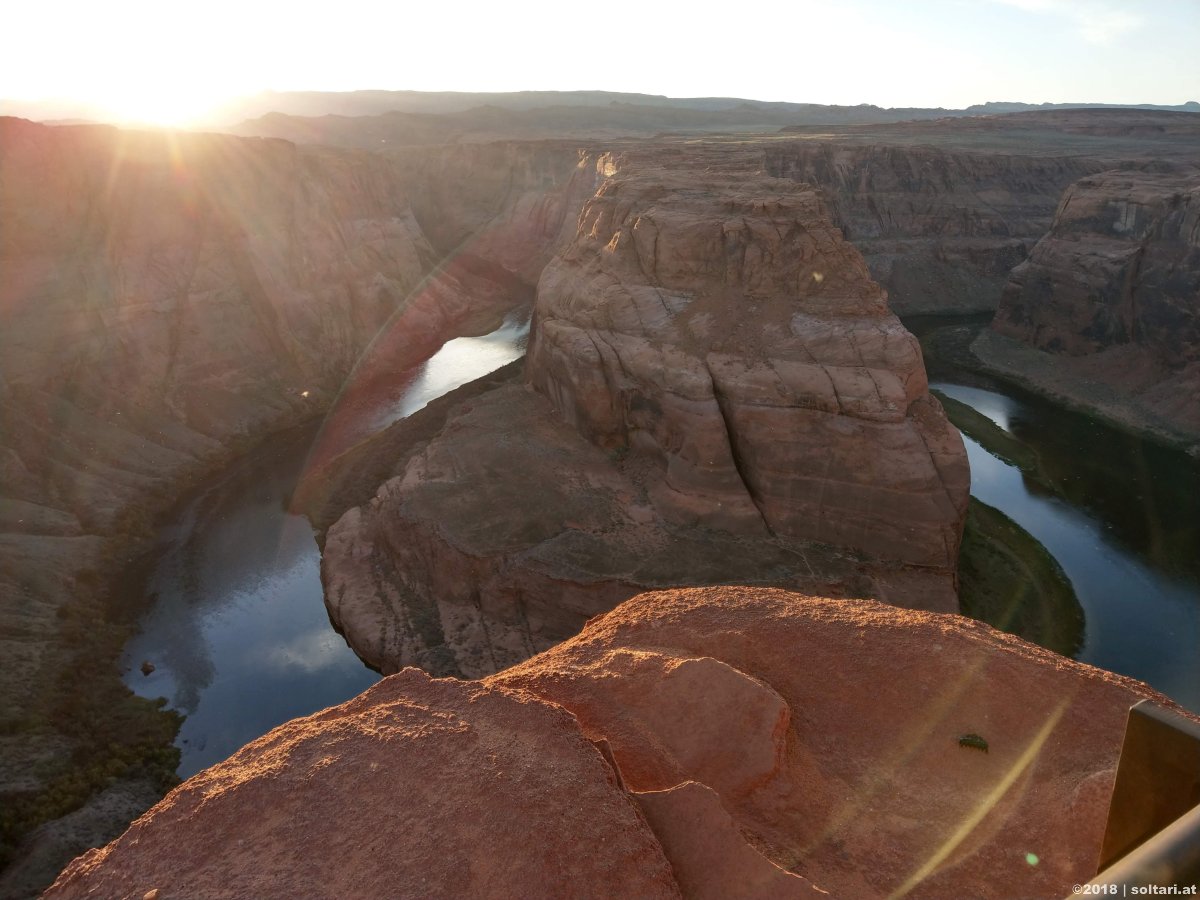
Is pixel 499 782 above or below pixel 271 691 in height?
above

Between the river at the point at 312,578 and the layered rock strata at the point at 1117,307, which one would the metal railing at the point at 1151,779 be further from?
the layered rock strata at the point at 1117,307

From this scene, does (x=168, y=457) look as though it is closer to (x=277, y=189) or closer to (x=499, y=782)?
(x=277, y=189)

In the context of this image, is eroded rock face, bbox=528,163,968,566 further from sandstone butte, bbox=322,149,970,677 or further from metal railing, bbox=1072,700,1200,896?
metal railing, bbox=1072,700,1200,896

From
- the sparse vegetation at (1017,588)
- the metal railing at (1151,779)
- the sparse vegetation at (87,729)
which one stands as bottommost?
the sparse vegetation at (87,729)

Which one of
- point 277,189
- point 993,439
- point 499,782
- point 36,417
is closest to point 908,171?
point 993,439

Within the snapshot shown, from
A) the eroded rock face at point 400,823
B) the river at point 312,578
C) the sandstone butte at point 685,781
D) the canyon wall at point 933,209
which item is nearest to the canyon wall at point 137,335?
the river at point 312,578

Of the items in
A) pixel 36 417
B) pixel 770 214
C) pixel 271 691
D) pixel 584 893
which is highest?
pixel 770 214
